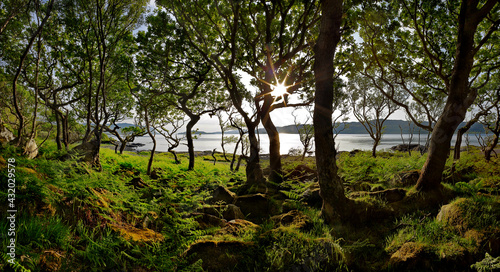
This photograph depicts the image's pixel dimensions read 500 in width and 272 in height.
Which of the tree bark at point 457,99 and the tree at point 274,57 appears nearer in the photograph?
Result: the tree bark at point 457,99

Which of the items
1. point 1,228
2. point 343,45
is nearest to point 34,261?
point 1,228

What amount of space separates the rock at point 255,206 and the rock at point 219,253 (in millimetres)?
2931

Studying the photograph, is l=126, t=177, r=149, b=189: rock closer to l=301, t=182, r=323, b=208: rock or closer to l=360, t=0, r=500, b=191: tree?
l=301, t=182, r=323, b=208: rock

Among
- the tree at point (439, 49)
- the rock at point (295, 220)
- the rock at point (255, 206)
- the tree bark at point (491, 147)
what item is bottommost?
the rock at point (255, 206)

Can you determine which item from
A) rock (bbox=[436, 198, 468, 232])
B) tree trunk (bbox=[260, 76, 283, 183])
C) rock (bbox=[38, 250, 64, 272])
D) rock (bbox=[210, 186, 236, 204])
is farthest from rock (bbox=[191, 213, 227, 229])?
tree trunk (bbox=[260, 76, 283, 183])

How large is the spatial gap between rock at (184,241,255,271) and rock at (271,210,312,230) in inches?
62.8

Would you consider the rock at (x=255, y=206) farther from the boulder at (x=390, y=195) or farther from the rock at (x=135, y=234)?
the rock at (x=135, y=234)

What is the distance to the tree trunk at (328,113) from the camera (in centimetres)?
517

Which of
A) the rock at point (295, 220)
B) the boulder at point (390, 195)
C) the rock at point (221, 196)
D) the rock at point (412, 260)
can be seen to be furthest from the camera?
the rock at point (221, 196)

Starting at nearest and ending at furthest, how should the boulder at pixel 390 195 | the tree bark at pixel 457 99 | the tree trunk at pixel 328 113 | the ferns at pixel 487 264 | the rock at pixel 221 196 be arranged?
the ferns at pixel 487 264
the tree trunk at pixel 328 113
the tree bark at pixel 457 99
the boulder at pixel 390 195
the rock at pixel 221 196

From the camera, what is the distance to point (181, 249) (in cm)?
343

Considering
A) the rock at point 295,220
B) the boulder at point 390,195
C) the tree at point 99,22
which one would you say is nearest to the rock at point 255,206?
the rock at point 295,220

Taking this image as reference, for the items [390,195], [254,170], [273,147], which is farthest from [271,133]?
[390,195]

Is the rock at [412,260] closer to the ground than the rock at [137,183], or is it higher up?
closer to the ground
